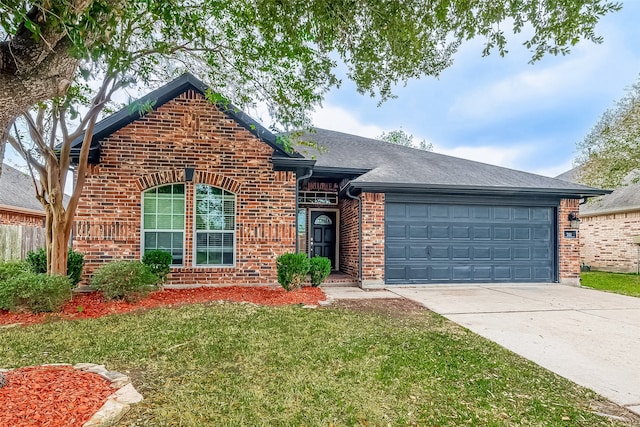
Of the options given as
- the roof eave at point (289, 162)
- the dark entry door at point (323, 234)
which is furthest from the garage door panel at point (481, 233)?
the roof eave at point (289, 162)

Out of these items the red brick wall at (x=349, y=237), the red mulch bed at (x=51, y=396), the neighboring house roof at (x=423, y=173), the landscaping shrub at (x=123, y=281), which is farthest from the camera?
the red brick wall at (x=349, y=237)

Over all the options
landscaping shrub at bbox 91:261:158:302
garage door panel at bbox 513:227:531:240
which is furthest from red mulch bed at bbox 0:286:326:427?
garage door panel at bbox 513:227:531:240

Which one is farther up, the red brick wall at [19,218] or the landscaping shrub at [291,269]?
the red brick wall at [19,218]

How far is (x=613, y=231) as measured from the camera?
50.3 ft

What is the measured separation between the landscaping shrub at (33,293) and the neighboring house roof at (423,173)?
585cm

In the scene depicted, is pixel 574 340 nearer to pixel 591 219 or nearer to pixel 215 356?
pixel 215 356

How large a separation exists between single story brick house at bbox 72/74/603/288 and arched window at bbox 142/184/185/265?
0.02 metres

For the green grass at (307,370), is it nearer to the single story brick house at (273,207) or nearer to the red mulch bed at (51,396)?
the red mulch bed at (51,396)

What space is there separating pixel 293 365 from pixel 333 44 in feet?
14.5

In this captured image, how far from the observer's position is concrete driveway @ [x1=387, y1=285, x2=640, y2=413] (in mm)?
3536

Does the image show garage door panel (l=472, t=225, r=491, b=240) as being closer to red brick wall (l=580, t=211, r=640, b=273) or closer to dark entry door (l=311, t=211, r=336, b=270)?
dark entry door (l=311, t=211, r=336, b=270)

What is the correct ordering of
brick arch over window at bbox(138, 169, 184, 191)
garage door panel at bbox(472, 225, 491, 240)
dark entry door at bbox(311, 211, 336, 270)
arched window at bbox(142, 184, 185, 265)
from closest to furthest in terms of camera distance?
1. brick arch over window at bbox(138, 169, 184, 191)
2. arched window at bbox(142, 184, 185, 265)
3. garage door panel at bbox(472, 225, 491, 240)
4. dark entry door at bbox(311, 211, 336, 270)

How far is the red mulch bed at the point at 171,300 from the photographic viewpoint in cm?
547

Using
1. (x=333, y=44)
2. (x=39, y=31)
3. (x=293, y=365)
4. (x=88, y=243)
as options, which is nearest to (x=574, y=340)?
(x=293, y=365)
